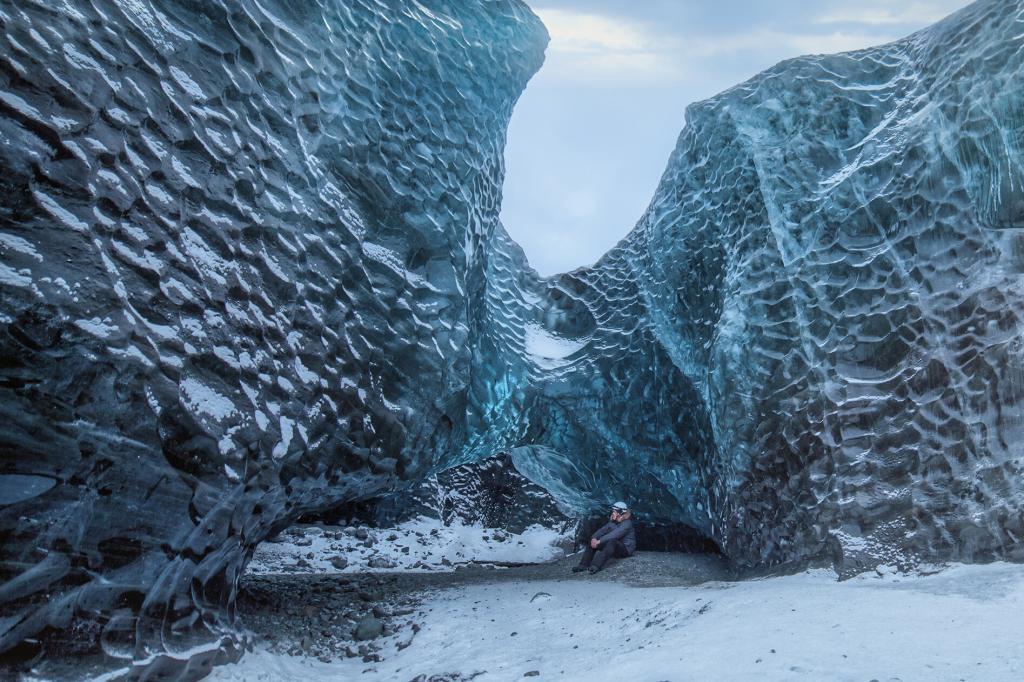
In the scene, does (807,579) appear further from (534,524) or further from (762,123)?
(534,524)

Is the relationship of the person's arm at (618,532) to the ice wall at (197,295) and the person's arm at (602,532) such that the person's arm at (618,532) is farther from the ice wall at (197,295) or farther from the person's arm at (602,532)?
the ice wall at (197,295)

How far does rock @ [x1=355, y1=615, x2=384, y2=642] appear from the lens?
4.11 m

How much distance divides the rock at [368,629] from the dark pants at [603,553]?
215cm

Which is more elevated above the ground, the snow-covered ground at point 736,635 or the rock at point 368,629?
the snow-covered ground at point 736,635

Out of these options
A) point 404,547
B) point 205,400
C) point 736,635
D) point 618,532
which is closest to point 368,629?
point 205,400

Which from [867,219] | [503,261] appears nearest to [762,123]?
[867,219]

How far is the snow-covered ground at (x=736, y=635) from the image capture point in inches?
95.6

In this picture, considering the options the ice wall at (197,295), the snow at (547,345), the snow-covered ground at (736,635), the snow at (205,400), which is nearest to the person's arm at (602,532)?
the snow-covered ground at (736,635)

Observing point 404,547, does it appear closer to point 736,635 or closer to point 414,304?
point 414,304

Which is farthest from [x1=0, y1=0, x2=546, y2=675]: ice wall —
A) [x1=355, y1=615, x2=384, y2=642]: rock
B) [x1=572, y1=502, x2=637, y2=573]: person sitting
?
[x1=572, y1=502, x2=637, y2=573]: person sitting

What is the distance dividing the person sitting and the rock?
2099 mm

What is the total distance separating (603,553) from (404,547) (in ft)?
6.95

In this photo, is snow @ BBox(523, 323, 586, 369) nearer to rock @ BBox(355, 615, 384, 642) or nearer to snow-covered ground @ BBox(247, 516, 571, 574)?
snow-covered ground @ BBox(247, 516, 571, 574)

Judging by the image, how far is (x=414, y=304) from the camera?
4.70 m
